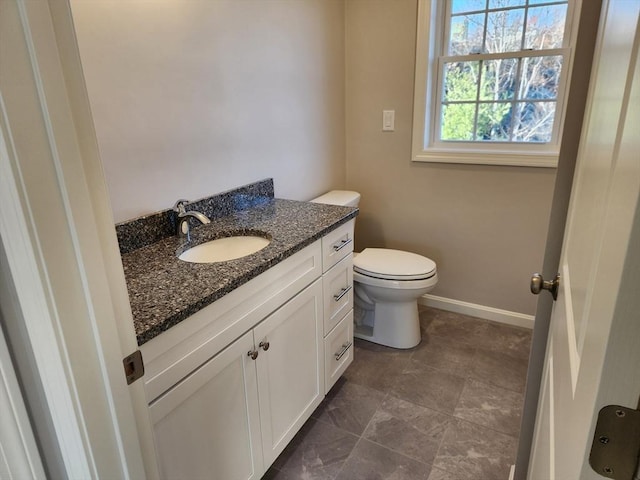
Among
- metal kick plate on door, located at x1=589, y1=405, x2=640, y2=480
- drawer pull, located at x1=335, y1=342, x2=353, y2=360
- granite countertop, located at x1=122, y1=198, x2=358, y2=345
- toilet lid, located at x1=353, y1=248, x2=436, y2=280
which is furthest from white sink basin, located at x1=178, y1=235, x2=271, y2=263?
metal kick plate on door, located at x1=589, y1=405, x2=640, y2=480

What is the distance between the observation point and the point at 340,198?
8.21 feet

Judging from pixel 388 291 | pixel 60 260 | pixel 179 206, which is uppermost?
pixel 60 260

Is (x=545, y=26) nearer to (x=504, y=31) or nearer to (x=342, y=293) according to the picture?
(x=504, y=31)

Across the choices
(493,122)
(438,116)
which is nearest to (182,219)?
(438,116)

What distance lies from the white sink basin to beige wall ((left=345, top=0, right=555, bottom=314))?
1332 millimetres

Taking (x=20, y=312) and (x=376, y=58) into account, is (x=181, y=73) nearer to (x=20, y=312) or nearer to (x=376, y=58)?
(x=20, y=312)

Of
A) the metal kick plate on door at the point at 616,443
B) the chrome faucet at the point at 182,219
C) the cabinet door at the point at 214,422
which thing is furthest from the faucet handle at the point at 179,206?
the metal kick plate on door at the point at 616,443

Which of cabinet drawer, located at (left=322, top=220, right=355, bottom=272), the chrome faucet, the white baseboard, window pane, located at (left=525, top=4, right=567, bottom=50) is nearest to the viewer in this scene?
the chrome faucet

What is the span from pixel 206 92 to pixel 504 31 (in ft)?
5.36

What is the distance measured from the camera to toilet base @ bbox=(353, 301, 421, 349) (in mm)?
2340

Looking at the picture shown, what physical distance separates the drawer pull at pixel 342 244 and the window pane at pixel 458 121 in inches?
43.8

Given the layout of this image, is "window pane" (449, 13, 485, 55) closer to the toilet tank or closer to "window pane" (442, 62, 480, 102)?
"window pane" (442, 62, 480, 102)

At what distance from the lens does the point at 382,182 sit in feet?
8.98

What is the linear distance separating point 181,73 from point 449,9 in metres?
1.60
